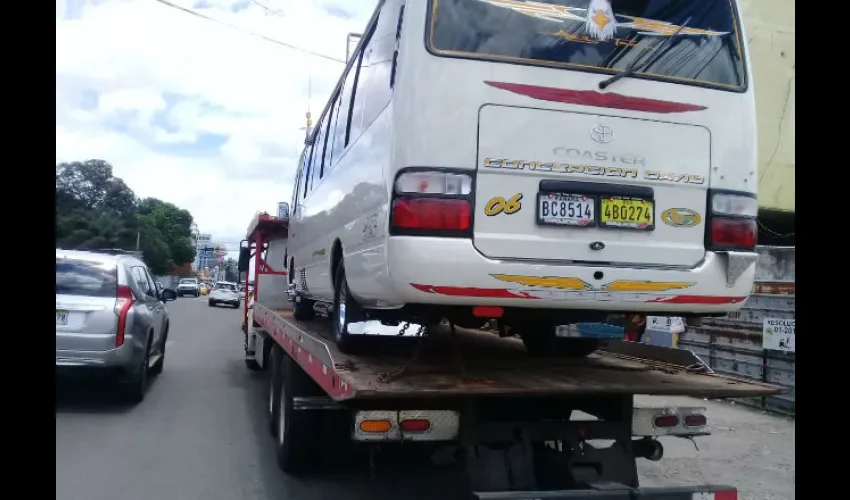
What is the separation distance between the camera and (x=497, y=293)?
13.2 feet

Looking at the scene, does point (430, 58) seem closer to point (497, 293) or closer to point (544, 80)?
point (544, 80)

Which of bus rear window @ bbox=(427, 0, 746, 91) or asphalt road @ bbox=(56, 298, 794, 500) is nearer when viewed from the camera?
bus rear window @ bbox=(427, 0, 746, 91)

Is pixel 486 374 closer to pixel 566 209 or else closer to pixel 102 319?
pixel 566 209

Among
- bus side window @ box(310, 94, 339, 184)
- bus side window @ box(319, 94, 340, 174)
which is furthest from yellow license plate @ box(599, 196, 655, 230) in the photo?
bus side window @ box(310, 94, 339, 184)

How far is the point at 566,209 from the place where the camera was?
4109 mm

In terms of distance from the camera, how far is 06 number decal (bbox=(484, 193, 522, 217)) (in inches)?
158

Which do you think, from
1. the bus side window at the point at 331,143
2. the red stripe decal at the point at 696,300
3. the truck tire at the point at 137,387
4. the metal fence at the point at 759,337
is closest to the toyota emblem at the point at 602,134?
the red stripe decal at the point at 696,300

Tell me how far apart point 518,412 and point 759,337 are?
21.9ft

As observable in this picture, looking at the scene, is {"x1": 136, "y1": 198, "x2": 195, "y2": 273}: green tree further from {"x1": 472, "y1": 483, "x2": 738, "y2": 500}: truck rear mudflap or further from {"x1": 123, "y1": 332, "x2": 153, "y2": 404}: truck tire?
{"x1": 472, "y1": 483, "x2": 738, "y2": 500}: truck rear mudflap

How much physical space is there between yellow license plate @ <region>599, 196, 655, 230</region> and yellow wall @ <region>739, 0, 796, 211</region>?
1842cm

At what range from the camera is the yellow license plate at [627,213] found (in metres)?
4.17
